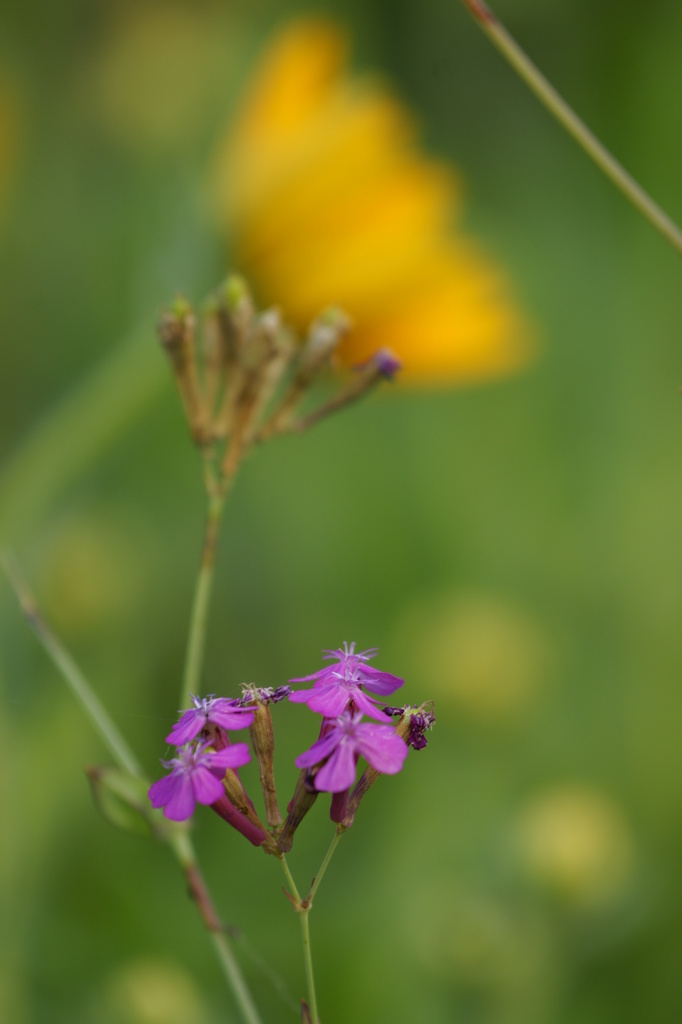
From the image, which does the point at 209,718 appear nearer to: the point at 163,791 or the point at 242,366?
the point at 163,791

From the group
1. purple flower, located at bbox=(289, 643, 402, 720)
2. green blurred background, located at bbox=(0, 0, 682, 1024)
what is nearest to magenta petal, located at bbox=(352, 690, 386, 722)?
purple flower, located at bbox=(289, 643, 402, 720)

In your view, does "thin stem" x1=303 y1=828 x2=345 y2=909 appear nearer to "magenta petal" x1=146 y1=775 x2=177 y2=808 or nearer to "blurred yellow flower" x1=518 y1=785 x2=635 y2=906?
"magenta petal" x1=146 y1=775 x2=177 y2=808

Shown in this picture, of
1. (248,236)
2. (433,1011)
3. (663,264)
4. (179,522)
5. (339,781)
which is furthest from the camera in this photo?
(663,264)

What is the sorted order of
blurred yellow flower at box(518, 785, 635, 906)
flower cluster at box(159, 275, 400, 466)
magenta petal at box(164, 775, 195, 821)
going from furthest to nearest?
blurred yellow flower at box(518, 785, 635, 906), flower cluster at box(159, 275, 400, 466), magenta petal at box(164, 775, 195, 821)

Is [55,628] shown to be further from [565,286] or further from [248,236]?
[565,286]

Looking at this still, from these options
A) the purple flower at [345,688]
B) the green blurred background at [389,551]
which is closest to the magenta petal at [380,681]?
the purple flower at [345,688]

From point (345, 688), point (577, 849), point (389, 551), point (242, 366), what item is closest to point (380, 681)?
point (345, 688)

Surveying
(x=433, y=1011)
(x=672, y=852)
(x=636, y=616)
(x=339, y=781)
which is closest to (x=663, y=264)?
(x=636, y=616)

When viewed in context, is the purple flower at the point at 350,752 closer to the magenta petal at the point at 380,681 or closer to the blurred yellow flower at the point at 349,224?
the magenta petal at the point at 380,681
